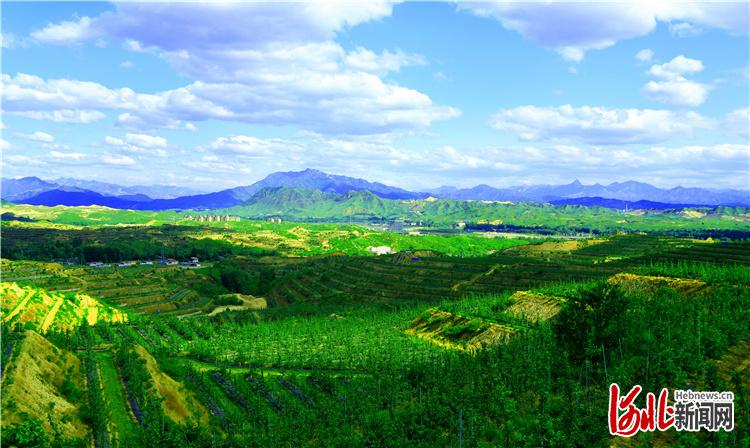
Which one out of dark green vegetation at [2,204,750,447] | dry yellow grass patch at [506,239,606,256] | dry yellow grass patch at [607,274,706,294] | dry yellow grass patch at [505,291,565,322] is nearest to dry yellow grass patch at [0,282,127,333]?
dark green vegetation at [2,204,750,447]

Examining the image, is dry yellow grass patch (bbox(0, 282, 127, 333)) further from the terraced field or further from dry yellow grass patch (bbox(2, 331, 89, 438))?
dry yellow grass patch (bbox(2, 331, 89, 438))

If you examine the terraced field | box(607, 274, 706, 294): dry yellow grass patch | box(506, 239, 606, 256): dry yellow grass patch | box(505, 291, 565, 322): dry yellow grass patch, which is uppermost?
box(607, 274, 706, 294): dry yellow grass patch

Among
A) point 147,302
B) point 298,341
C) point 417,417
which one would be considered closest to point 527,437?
point 417,417

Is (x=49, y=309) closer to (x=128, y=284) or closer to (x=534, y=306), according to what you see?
(x=128, y=284)

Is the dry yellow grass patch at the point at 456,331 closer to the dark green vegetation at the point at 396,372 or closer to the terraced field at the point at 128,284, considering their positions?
the dark green vegetation at the point at 396,372

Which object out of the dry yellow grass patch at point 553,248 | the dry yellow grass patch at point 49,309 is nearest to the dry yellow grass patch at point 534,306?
the dry yellow grass patch at point 49,309

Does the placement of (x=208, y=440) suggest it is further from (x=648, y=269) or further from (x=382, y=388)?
(x=648, y=269)
